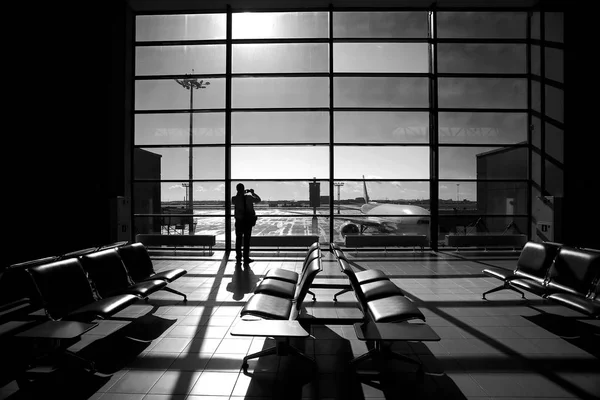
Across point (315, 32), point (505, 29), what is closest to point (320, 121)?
point (315, 32)

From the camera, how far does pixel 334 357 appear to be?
2596 mm

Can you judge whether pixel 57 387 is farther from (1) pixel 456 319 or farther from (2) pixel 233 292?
(1) pixel 456 319

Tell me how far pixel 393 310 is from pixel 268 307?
1.13m

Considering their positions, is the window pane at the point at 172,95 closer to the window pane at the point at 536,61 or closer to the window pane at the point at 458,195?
the window pane at the point at 458,195

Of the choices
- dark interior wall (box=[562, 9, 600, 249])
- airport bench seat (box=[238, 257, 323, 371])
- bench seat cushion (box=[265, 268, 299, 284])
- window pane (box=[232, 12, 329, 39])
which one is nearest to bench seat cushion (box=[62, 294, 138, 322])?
airport bench seat (box=[238, 257, 323, 371])

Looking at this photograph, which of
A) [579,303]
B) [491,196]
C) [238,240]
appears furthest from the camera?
[491,196]

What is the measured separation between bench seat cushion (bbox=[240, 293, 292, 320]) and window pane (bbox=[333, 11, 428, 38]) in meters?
7.21

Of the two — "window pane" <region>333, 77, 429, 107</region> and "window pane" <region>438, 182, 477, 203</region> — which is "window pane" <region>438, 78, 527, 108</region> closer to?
"window pane" <region>333, 77, 429, 107</region>

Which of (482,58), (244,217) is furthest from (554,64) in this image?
(244,217)

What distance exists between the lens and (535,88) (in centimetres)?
781

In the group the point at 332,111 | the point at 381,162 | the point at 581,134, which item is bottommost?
the point at 381,162

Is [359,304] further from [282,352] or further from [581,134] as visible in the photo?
[581,134]

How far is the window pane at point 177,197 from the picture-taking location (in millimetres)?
7801

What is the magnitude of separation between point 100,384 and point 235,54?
7.66m
